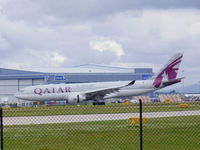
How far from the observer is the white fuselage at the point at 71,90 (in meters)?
73.7

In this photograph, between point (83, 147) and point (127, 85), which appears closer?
point (83, 147)

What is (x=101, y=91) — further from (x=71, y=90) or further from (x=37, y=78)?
(x=37, y=78)

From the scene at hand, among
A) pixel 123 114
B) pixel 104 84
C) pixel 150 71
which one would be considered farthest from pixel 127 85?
pixel 150 71

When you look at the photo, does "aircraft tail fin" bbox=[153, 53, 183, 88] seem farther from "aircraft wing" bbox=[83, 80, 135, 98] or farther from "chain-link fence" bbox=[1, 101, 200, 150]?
"chain-link fence" bbox=[1, 101, 200, 150]

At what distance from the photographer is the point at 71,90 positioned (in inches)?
2911

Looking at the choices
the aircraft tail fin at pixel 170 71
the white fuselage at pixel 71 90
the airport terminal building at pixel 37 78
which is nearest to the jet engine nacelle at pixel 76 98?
the white fuselage at pixel 71 90

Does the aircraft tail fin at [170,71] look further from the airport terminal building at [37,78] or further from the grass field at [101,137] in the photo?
Result: the grass field at [101,137]

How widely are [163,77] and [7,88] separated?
44.8m

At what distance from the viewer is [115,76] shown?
114250mm

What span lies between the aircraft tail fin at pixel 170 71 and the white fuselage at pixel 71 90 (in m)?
1.06

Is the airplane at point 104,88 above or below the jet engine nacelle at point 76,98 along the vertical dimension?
above

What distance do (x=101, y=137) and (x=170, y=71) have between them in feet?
184

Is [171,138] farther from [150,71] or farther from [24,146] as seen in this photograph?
[150,71]

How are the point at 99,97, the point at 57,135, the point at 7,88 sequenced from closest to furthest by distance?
the point at 57,135
the point at 99,97
the point at 7,88
